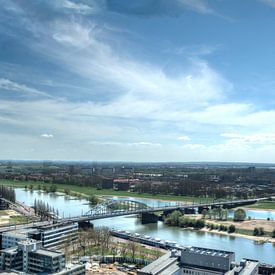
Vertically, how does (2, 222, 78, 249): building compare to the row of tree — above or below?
above

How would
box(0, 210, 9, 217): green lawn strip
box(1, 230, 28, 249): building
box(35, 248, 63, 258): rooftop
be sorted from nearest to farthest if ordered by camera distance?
box(35, 248, 63, 258): rooftop < box(1, 230, 28, 249): building < box(0, 210, 9, 217): green lawn strip

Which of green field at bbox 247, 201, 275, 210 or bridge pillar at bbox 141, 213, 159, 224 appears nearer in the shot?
bridge pillar at bbox 141, 213, 159, 224

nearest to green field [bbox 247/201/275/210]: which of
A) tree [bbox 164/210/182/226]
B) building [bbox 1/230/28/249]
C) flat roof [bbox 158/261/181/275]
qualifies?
tree [bbox 164/210/182/226]

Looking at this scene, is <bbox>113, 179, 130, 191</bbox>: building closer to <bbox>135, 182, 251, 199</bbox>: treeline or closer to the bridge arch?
<bbox>135, 182, 251, 199</bbox>: treeline

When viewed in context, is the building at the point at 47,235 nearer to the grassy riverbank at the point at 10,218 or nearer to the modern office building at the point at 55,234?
the modern office building at the point at 55,234

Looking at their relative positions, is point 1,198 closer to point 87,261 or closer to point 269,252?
point 87,261

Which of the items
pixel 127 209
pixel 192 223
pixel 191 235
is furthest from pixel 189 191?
pixel 191 235

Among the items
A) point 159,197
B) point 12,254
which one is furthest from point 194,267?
point 159,197
